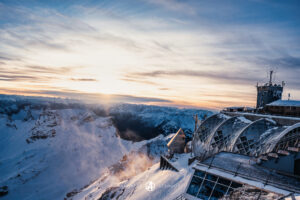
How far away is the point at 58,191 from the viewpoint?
2466 inches

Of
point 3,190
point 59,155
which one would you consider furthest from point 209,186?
point 59,155

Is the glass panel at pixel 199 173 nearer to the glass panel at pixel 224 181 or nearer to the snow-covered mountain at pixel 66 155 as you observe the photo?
the glass panel at pixel 224 181

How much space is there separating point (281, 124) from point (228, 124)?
7.21m

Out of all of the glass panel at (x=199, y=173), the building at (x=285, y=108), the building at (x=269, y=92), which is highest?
the building at (x=269, y=92)

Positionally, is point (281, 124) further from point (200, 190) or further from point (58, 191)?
point (58, 191)

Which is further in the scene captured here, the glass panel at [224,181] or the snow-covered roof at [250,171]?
the glass panel at [224,181]

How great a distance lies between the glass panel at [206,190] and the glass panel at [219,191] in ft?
0.88

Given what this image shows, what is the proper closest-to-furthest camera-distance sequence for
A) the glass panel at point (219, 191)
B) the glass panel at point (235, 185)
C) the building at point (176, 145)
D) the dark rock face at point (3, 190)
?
1. the glass panel at point (235, 185)
2. the glass panel at point (219, 191)
3. the building at point (176, 145)
4. the dark rock face at point (3, 190)

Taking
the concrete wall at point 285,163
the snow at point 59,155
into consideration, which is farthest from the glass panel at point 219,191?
the snow at point 59,155

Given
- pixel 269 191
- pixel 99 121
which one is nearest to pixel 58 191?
pixel 269 191

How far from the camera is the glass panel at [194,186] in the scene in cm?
1195

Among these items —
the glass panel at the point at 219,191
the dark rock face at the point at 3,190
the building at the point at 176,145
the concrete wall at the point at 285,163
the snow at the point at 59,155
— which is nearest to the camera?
the glass panel at the point at 219,191

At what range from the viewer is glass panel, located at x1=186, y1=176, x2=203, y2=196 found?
39.2 feet

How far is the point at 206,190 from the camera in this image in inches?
461
